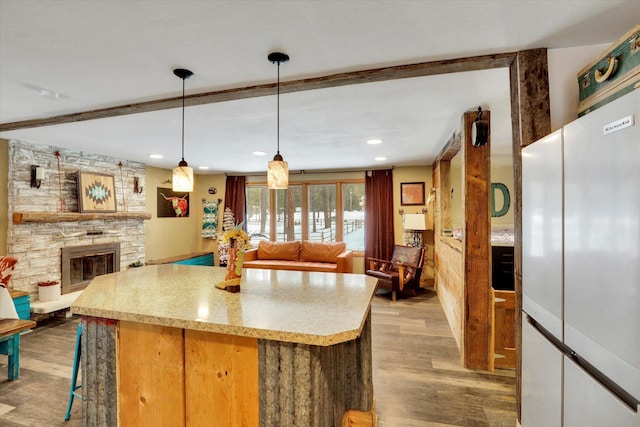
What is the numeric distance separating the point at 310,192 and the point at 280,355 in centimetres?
557

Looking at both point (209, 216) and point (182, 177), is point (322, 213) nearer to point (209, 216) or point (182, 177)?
point (209, 216)

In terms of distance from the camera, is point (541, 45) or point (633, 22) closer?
point (633, 22)

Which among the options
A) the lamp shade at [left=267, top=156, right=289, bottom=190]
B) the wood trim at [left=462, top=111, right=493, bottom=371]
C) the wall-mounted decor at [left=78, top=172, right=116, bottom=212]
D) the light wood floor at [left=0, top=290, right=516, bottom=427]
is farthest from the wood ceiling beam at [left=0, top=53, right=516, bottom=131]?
the light wood floor at [left=0, top=290, right=516, bottom=427]

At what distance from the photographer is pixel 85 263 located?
476 cm

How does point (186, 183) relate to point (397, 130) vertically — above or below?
below

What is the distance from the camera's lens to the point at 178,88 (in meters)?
2.33

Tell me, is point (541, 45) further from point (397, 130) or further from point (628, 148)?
point (397, 130)

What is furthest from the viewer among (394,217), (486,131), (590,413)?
(394,217)

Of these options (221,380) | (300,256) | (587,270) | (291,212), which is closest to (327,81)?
(587,270)

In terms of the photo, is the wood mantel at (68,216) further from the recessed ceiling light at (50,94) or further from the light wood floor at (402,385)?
the recessed ceiling light at (50,94)

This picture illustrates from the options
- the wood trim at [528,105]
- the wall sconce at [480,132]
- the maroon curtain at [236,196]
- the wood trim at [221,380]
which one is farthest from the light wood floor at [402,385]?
the maroon curtain at [236,196]

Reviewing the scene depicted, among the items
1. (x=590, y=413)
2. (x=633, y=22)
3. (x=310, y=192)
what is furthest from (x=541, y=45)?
(x=310, y=192)

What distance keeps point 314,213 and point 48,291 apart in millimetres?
4530

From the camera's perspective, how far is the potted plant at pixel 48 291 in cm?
400
